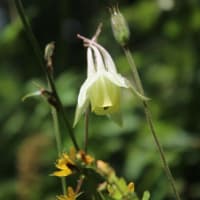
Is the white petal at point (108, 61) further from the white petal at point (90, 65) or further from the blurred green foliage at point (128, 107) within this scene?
the blurred green foliage at point (128, 107)

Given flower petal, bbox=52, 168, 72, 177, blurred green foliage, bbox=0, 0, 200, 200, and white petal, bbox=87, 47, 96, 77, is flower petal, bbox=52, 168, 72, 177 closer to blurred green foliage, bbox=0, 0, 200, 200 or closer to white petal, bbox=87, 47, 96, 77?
white petal, bbox=87, 47, 96, 77

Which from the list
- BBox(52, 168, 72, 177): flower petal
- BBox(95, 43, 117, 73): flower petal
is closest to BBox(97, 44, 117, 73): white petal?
BBox(95, 43, 117, 73): flower petal

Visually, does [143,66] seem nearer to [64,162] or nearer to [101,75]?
[101,75]

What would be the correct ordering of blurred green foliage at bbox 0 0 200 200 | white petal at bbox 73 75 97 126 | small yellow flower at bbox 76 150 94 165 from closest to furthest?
small yellow flower at bbox 76 150 94 165
white petal at bbox 73 75 97 126
blurred green foliage at bbox 0 0 200 200

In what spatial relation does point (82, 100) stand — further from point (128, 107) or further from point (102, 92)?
point (128, 107)

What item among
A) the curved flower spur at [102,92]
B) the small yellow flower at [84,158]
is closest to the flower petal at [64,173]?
the small yellow flower at [84,158]
